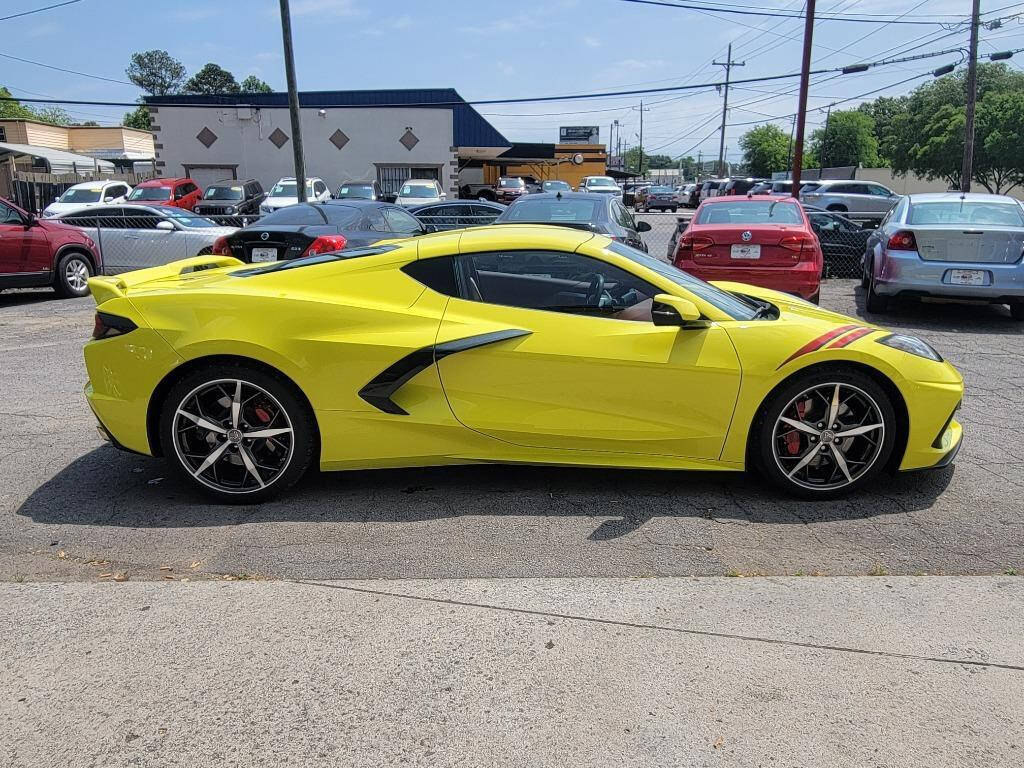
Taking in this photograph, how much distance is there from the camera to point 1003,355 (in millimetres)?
7855

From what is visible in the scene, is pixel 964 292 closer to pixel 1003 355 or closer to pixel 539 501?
pixel 1003 355

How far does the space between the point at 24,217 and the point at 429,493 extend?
9424 mm

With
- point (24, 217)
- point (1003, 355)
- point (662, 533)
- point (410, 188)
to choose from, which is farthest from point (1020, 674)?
point (410, 188)

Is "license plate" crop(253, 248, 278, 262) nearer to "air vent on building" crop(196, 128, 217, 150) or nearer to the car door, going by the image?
the car door

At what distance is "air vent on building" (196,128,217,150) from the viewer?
3164 centimetres

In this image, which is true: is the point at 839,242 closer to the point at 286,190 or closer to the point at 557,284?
the point at 557,284

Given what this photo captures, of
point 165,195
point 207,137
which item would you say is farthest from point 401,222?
point 207,137

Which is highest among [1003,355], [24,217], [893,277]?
[24,217]

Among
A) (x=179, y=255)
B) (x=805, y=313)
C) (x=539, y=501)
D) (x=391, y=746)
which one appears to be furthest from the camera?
(x=179, y=255)

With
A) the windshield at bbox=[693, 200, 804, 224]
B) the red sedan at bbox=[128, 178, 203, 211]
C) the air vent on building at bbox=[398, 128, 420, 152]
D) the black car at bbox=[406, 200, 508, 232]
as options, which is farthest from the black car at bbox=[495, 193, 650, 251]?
the air vent on building at bbox=[398, 128, 420, 152]

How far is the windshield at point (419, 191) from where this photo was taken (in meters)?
24.7

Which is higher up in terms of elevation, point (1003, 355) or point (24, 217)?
point (24, 217)

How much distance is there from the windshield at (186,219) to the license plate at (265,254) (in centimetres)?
524

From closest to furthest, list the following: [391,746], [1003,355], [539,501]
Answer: [391,746] → [539,501] → [1003,355]
